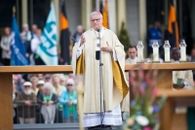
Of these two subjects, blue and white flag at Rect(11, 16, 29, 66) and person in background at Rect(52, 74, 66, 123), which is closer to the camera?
person in background at Rect(52, 74, 66, 123)

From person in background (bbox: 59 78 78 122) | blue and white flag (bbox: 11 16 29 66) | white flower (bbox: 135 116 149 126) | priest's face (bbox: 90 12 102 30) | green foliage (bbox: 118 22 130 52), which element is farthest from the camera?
green foliage (bbox: 118 22 130 52)

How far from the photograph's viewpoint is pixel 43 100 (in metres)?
15.2

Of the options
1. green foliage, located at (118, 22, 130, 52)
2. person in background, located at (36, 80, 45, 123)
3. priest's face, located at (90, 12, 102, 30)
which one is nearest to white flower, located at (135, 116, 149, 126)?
priest's face, located at (90, 12, 102, 30)

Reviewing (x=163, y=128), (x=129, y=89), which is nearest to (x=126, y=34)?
(x=129, y=89)

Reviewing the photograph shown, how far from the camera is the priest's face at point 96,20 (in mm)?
11914

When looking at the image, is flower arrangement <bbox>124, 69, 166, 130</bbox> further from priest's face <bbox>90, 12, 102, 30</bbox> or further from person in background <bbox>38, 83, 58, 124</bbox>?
person in background <bbox>38, 83, 58, 124</bbox>

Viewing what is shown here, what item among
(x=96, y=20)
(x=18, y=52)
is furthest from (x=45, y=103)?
(x=18, y=52)

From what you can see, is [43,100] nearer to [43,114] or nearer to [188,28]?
[43,114]

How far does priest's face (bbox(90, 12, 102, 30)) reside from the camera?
1191 cm

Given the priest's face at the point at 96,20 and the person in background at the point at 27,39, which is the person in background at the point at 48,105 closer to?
the priest's face at the point at 96,20

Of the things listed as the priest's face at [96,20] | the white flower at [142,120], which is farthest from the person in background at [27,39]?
the white flower at [142,120]

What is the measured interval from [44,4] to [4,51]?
3.68 metres

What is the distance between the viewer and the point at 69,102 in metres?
15.3

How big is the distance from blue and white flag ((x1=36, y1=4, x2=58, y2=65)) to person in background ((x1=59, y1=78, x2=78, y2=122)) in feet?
18.8
